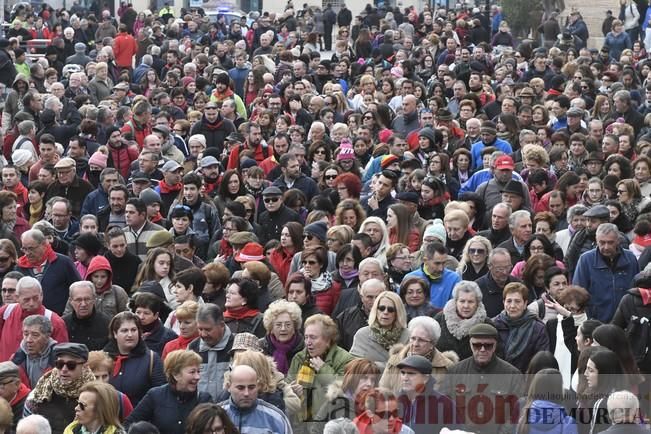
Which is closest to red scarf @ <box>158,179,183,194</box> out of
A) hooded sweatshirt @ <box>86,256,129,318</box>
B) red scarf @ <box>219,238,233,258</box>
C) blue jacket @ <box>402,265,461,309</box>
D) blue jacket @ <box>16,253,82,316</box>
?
red scarf @ <box>219,238,233,258</box>

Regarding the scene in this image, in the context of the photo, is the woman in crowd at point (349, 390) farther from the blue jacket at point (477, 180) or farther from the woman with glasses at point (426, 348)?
the blue jacket at point (477, 180)

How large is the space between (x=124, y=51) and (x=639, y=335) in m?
19.8

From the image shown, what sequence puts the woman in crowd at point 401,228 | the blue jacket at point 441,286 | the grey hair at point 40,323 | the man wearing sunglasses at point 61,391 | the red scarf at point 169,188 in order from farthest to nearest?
the red scarf at point 169,188 → the woman in crowd at point 401,228 → the blue jacket at point 441,286 → the grey hair at point 40,323 → the man wearing sunglasses at point 61,391

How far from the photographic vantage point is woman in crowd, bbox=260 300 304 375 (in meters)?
10.9

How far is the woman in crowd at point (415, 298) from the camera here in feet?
38.5

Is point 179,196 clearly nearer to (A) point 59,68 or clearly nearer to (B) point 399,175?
(B) point 399,175

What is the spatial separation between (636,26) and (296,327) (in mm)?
28664

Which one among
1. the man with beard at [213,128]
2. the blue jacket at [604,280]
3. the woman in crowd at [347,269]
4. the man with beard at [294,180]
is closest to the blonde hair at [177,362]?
the woman in crowd at [347,269]

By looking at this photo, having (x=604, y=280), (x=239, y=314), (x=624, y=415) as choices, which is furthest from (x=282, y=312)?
(x=604, y=280)

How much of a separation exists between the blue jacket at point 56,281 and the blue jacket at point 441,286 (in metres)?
2.90

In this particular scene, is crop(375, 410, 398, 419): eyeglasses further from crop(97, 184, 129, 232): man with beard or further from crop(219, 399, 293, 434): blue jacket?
crop(97, 184, 129, 232): man with beard

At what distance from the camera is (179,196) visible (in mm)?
16656

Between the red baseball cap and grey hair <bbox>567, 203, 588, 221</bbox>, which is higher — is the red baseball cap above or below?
above

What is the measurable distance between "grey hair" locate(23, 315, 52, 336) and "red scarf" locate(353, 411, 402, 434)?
2726 millimetres
